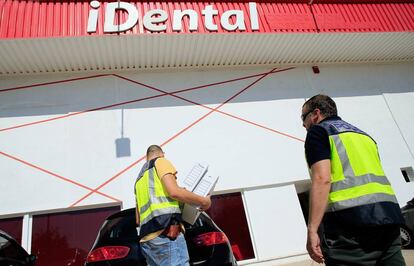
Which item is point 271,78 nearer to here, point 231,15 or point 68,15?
point 231,15

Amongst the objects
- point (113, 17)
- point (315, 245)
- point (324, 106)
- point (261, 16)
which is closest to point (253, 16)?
point (261, 16)

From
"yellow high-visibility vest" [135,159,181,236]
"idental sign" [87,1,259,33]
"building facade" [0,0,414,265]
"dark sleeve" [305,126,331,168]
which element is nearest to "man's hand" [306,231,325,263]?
"dark sleeve" [305,126,331,168]

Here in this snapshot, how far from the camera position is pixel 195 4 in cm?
827

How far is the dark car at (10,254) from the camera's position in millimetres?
3661

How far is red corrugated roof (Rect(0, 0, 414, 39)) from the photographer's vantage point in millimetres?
7207

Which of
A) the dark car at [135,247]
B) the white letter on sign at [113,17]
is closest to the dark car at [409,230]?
the dark car at [135,247]

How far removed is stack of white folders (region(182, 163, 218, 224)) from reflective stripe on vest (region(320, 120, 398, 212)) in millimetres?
1043

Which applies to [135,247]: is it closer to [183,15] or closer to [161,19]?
[161,19]

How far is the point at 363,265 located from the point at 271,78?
324 inches

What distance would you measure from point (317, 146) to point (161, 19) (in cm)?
648

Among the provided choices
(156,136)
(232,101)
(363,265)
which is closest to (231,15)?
(232,101)

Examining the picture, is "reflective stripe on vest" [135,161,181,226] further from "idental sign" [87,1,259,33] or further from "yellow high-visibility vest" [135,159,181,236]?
"idental sign" [87,1,259,33]

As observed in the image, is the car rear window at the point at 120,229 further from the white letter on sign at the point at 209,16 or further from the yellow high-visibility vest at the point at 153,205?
the white letter on sign at the point at 209,16

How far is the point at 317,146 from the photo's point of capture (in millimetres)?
2111
